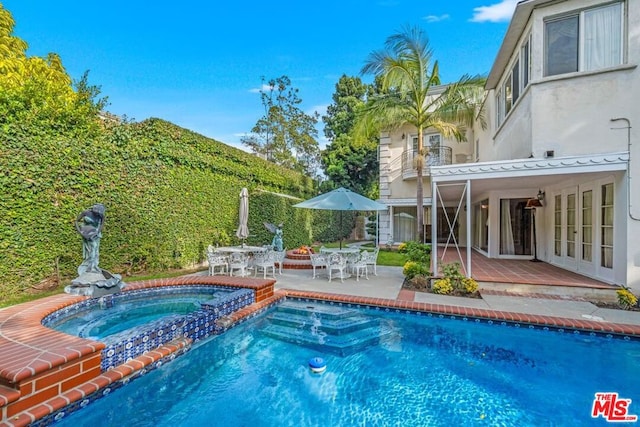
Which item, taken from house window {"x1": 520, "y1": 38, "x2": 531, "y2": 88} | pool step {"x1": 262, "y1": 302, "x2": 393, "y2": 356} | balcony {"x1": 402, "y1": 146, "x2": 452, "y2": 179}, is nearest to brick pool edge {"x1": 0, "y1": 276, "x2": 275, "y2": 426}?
pool step {"x1": 262, "y1": 302, "x2": 393, "y2": 356}

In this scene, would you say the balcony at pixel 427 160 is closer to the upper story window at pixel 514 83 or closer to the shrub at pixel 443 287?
the upper story window at pixel 514 83

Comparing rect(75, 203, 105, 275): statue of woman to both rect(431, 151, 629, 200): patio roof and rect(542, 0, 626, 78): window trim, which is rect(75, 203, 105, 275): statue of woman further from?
rect(542, 0, 626, 78): window trim

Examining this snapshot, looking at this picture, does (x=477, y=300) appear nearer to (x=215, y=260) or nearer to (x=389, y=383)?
(x=389, y=383)

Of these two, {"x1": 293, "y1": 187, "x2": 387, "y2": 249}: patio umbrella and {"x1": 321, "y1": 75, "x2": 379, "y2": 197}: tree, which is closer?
{"x1": 293, "y1": 187, "x2": 387, "y2": 249}: patio umbrella

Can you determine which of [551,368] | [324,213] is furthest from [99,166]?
[324,213]

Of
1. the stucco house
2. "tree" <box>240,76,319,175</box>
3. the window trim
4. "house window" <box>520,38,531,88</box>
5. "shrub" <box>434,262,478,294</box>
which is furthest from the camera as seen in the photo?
"tree" <box>240,76,319,175</box>

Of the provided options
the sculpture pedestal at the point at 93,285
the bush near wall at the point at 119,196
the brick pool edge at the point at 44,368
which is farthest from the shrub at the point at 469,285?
the bush near wall at the point at 119,196

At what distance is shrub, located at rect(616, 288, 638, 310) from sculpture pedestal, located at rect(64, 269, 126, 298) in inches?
439

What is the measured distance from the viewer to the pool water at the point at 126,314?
5.54 meters

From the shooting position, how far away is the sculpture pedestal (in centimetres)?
660

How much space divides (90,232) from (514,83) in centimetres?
1308

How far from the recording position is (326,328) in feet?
20.5

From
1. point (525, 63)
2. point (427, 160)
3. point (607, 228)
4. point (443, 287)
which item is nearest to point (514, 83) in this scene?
point (525, 63)

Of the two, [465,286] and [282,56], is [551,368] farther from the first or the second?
[282,56]
